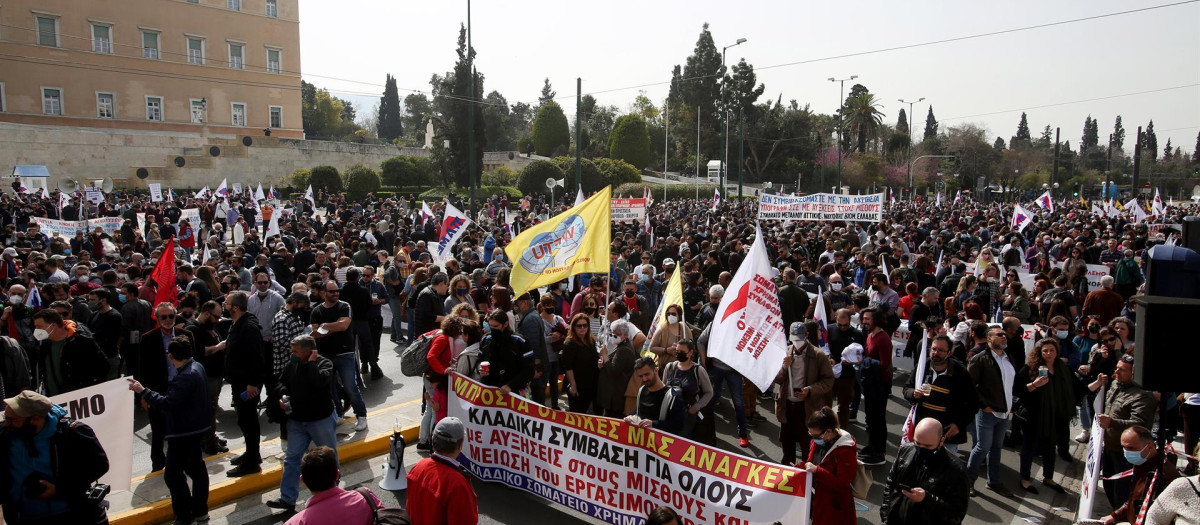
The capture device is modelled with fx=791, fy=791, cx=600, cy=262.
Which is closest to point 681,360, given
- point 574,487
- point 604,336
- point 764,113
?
point 574,487

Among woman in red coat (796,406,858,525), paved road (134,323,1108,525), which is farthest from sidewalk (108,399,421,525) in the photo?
woman in red coat (796,406,858,525)

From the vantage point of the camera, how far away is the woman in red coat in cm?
501

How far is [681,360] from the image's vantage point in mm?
6859

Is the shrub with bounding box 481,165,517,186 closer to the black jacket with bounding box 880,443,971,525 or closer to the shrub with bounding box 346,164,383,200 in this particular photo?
the shrub with bounding box 346,164,383,200

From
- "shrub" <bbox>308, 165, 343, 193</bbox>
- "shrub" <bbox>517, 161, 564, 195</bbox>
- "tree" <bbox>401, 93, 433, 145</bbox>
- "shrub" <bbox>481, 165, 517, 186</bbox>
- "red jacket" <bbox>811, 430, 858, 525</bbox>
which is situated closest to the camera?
"red jacket" <bbox>811, 430, 858, 525</bbox>

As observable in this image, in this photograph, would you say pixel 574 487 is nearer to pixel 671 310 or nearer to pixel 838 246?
pixel 671 310

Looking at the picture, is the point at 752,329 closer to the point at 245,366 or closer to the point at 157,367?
the point at 245,366

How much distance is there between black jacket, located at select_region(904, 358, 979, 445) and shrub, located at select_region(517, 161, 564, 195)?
44.4 m

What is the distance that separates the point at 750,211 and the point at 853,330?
25406mm

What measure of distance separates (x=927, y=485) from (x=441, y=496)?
2899 mm

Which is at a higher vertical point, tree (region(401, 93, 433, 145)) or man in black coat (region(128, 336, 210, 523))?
tree (region(401, 93, 433, 145))

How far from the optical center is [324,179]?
46.5 meters

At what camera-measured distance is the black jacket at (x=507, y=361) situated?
718 centimetres

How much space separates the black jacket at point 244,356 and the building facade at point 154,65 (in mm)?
55953
